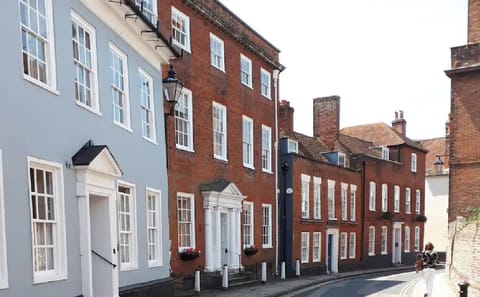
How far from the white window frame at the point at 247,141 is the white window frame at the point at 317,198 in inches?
269

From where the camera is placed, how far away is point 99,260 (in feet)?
29.4

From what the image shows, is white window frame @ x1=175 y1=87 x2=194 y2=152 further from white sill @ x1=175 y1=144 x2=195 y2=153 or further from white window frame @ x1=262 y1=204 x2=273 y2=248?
white window frame @ x1=262 y1=204 x2=273 y2=248

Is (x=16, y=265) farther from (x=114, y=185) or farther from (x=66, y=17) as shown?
(x=66, y=17)

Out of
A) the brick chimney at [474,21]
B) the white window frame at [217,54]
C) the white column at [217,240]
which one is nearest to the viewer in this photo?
the white column at [217,240]

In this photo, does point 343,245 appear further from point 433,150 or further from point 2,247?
point 2,247

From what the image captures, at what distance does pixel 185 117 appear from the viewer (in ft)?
52.5

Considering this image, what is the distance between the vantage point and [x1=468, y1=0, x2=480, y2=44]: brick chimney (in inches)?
870

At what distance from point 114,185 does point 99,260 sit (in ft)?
4.69

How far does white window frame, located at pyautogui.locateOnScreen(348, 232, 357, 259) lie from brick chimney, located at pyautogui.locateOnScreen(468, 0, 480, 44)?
14.2m

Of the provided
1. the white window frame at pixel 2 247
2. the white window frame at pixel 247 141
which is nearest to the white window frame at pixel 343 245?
the white window frame at pixel 247 141

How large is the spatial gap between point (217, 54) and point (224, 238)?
7026 mm

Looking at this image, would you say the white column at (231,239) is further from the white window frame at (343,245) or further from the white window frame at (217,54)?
the white window frame at (343,245)

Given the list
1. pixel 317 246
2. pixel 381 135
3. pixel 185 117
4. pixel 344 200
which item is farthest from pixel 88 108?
pixel 381 135

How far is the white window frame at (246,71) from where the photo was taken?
20625 millimetres
